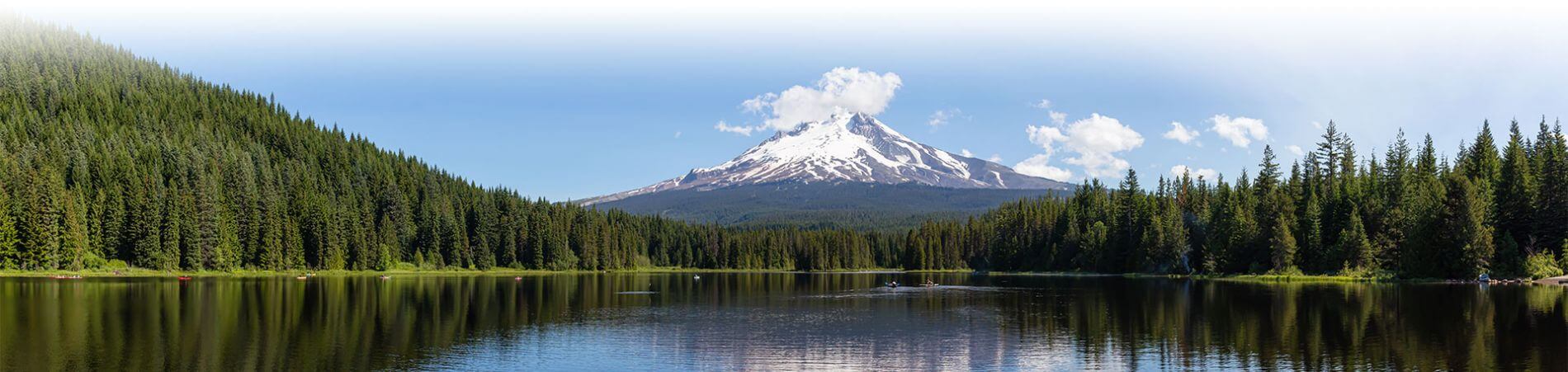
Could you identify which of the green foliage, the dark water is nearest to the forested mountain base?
the green foliage

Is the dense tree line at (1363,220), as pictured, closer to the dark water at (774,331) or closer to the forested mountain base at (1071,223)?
the forested mountain base at (1071,223)

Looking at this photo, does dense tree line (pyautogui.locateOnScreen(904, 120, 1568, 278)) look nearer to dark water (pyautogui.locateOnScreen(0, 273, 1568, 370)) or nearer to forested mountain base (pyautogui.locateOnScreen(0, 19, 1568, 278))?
Result: forested mountain base (pyautogui.locateOnScreen(0, 19, 1568, 278))

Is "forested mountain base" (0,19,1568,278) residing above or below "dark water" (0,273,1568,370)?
above

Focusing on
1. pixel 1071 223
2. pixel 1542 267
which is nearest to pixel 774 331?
pixel 1542 267

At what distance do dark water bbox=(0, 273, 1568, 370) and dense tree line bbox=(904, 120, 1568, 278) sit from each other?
84.7 feet

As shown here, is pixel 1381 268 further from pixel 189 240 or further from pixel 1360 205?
pixel 189 240

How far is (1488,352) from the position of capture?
45562mm

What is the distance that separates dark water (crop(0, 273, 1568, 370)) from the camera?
44.4m

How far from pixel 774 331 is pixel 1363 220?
367ft

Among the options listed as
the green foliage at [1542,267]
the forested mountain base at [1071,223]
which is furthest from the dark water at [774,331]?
the forested mountain base at [1071,223]

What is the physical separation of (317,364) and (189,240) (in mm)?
121037

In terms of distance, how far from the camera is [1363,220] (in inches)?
5556

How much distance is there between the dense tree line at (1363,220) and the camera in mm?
116375

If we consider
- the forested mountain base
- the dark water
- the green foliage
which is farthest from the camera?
the forested mountain base
